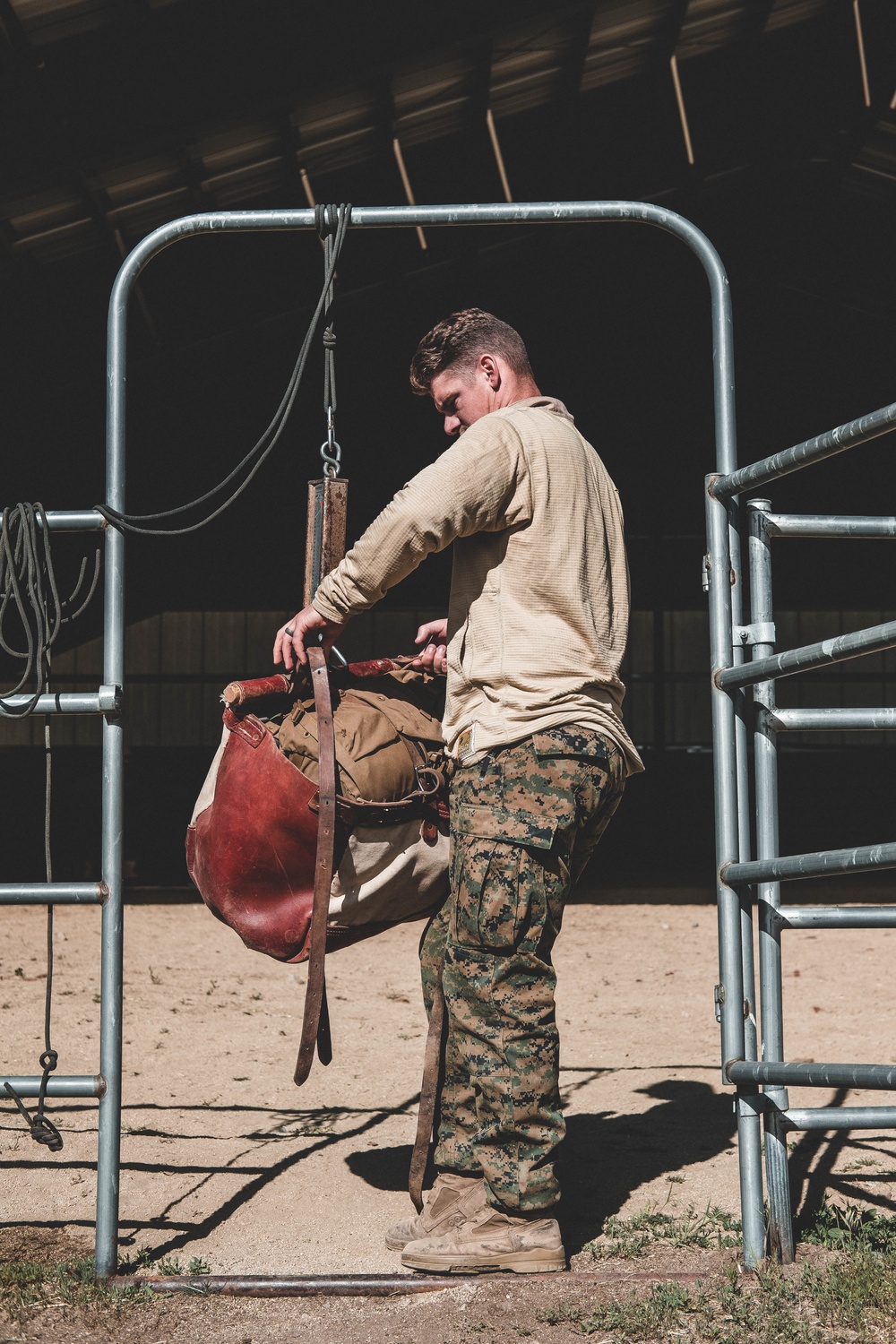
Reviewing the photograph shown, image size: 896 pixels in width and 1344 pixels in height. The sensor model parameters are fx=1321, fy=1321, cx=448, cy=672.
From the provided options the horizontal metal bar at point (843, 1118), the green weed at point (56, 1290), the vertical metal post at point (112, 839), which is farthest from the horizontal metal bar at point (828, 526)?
the green weed at point (56, 1290)

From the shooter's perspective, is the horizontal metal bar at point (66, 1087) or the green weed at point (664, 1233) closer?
the horizontal metal bar at point (66, 1087)

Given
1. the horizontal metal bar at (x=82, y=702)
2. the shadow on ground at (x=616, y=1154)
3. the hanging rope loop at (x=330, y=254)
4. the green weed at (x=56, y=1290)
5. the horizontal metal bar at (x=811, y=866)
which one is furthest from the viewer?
the shadow on ground at (x=616, y=1154)

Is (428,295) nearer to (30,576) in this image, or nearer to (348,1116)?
(348,1116)

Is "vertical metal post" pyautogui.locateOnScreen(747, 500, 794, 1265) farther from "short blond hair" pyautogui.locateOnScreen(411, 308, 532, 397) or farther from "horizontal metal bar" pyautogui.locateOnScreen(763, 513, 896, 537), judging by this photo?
"short blond hair" pyautogui.locateOnScreen(411, 308, 532, 397)

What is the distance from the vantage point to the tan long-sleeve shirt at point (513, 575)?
2.47 meters

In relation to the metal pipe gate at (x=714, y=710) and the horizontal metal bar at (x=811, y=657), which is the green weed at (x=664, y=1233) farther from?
the horizontal metal bar at (x=811, y=657)

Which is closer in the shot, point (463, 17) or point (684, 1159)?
point (684, 1159)

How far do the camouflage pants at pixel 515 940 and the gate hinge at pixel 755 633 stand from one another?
0.35 m

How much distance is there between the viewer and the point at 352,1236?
2768 millimetres

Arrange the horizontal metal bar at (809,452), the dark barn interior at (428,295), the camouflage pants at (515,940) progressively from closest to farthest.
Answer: the horizontal metal bar at (809,452) → the camouflage pants at (515,940) → the dark barn interior at (428,295)

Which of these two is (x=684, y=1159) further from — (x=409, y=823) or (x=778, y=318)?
(x=778, y=318)

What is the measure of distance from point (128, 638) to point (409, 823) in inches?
417

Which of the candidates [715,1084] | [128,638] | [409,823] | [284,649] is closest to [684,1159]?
[715,1084]

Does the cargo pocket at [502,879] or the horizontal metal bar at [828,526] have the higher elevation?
the horizontal metal bar at [828,526]
